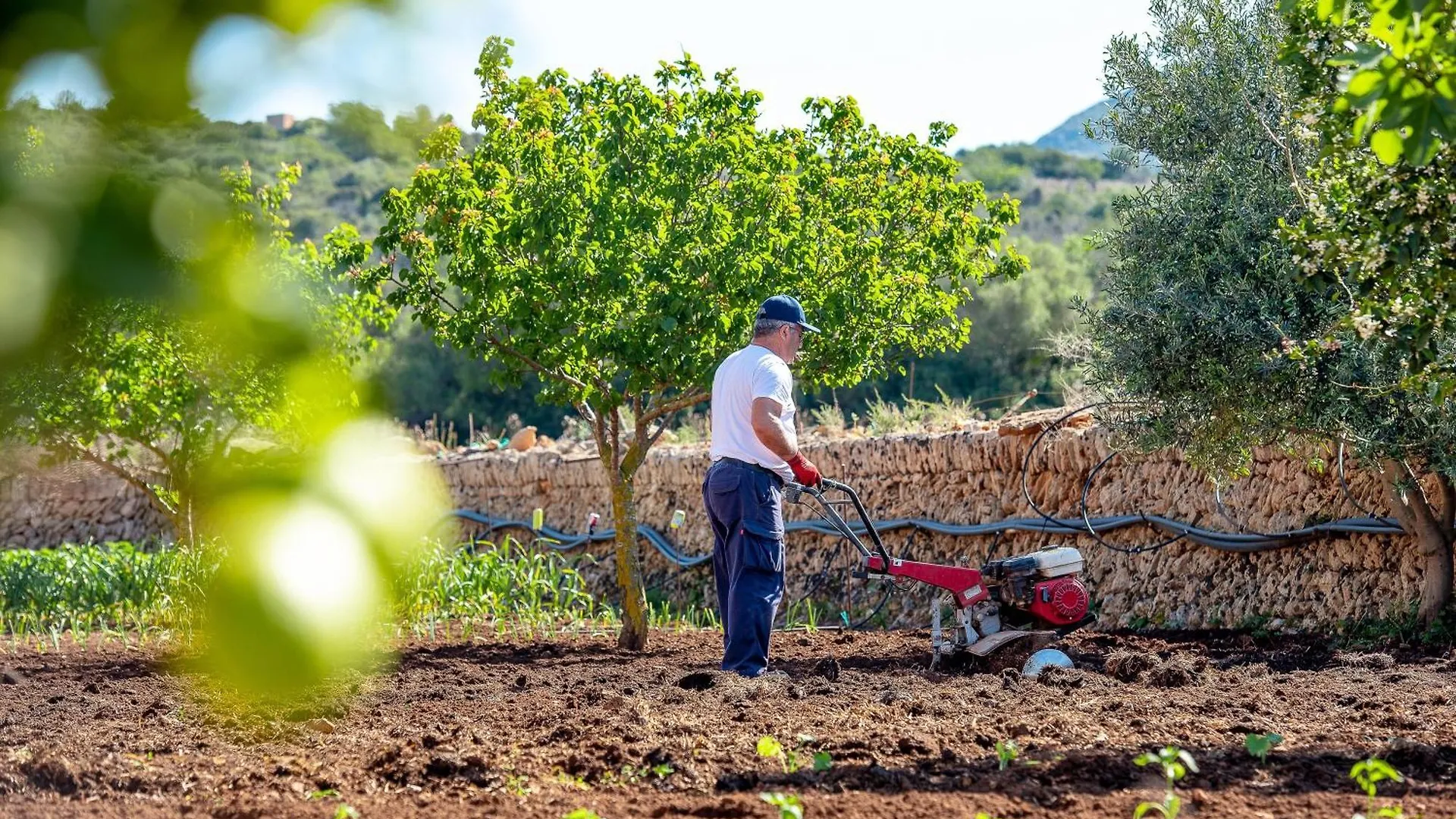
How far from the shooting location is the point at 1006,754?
3.67m

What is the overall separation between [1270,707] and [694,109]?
415 centimetres

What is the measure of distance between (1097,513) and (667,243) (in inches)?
140

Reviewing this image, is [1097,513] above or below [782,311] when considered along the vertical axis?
below

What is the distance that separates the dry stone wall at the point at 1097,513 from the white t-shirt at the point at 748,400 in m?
2.70

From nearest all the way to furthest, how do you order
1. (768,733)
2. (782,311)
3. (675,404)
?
(768,733)
(782,311)
(675,404)

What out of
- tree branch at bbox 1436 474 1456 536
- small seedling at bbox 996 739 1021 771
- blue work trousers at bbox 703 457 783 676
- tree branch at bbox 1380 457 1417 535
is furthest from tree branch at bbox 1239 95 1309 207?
small seedling at bbox 996 739 1021 771

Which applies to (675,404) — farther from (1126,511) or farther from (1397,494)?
(1397,494)

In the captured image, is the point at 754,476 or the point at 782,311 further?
the point at 782,311

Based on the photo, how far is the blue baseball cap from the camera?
20.3ft

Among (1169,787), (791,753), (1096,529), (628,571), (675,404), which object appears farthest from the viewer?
(1096,529)

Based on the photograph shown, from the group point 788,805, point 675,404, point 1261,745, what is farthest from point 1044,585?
point 788,805

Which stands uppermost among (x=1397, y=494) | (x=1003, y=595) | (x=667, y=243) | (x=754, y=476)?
(x=667, y=243)

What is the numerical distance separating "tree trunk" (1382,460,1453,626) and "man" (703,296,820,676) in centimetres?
299

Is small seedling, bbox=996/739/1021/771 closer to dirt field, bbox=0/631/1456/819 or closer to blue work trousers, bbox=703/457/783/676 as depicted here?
dirt field, bbox=0/631/1456/819
